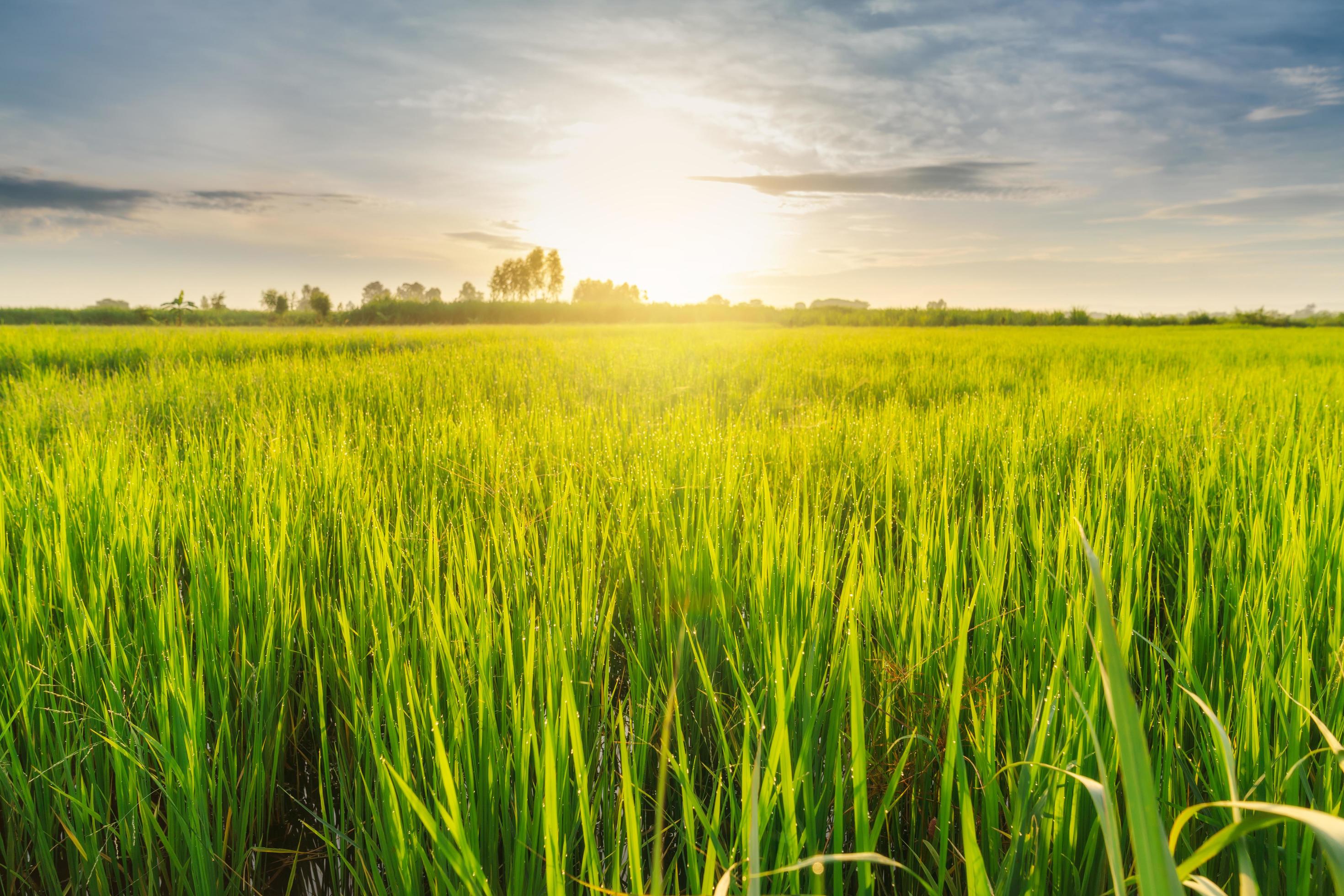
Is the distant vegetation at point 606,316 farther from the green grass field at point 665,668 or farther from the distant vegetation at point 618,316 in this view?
the green grass field at point 665,668

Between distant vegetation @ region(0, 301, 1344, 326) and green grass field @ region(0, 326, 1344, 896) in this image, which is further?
distant vegetation @ region(0, 301, 1344, 326)

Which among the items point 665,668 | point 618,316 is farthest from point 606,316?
point 665,668

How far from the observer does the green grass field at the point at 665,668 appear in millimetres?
760

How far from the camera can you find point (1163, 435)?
2.59 metres

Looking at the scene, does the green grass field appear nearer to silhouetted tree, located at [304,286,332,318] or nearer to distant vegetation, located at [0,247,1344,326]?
distant vegetation, located at [0,247,1344,326]

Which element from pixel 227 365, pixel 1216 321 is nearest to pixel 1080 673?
pixel 227 365

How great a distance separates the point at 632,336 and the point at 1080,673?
32.1ft

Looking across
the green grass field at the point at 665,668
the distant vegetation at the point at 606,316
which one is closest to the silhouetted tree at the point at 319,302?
the distant vegetation at the point at 606,316

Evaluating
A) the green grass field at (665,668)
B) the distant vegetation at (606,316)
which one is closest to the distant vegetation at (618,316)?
the distant vegetation at (606,316)

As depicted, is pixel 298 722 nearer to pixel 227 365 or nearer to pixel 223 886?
pixel 223 886

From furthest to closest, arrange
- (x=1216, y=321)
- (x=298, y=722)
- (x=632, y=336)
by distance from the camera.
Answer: (x=1216, y=321) < (x=632, y=336) < (x=298, y=722)

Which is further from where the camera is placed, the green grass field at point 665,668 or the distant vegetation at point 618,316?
the distant vegetation at point 618,316

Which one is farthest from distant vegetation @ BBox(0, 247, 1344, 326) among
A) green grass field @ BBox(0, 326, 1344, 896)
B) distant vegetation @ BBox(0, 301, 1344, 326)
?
green grass field @ BBox(0, 326, 1344, 896)

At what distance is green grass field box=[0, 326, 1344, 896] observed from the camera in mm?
760
